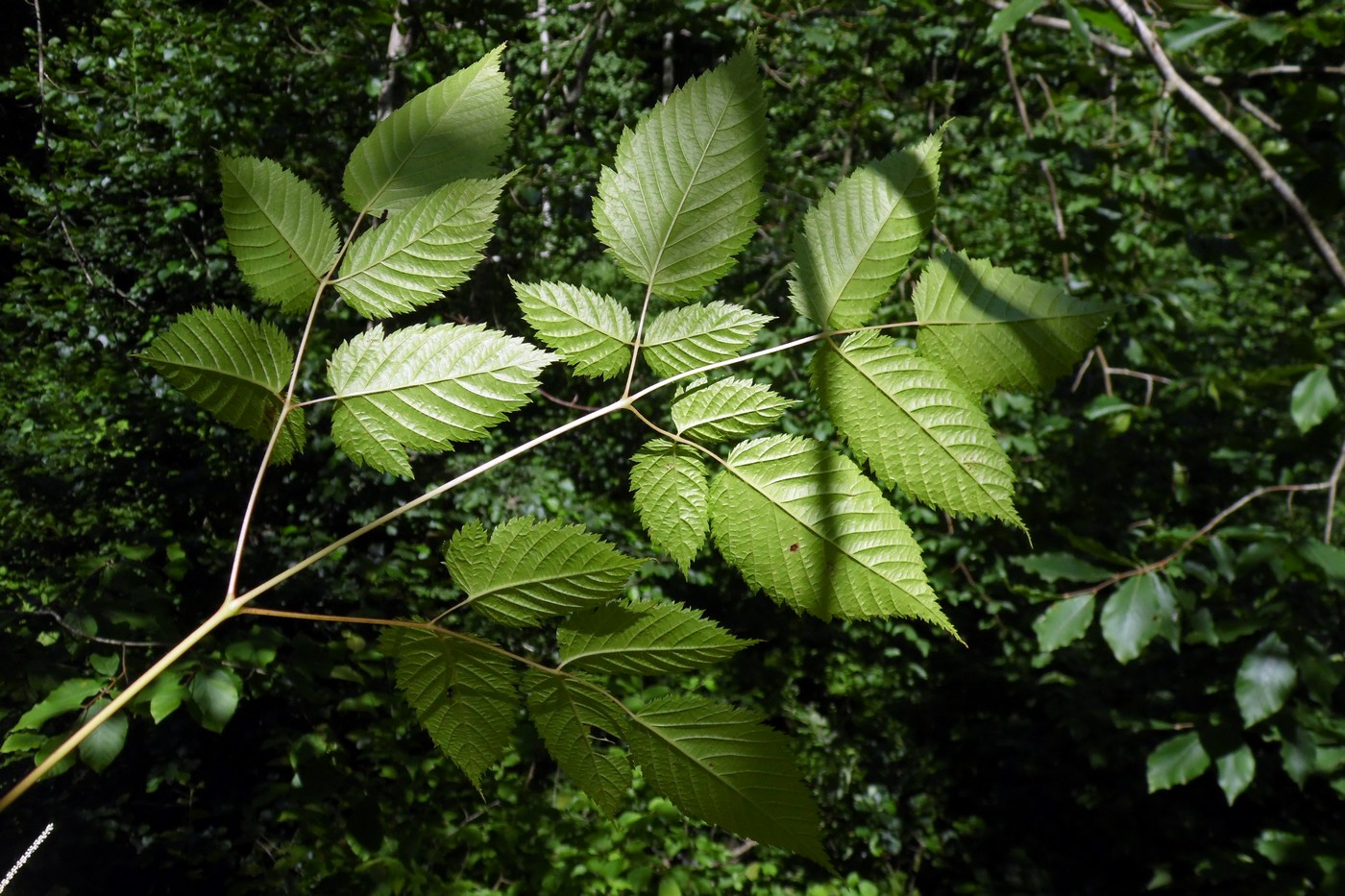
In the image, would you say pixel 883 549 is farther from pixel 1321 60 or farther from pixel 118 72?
pixel 118 72

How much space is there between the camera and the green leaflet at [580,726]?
1.15 feet

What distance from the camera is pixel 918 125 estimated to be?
4531 millimetres

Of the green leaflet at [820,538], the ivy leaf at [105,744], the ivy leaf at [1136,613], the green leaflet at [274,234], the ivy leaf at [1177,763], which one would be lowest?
the ivy leaf at [1177,763]

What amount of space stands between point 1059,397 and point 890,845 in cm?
201

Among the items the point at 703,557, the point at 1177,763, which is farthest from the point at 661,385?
the point at 703,557

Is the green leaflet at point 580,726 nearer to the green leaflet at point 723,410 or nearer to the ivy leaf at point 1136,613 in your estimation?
the green leaflet at point 723,410

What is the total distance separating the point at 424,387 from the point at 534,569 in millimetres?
87

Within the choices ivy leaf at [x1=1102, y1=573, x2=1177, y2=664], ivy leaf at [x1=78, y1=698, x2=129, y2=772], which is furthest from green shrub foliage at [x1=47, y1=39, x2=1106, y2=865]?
ivy leaf at [x1=1102, y1=573, x2=1177, y2=664]

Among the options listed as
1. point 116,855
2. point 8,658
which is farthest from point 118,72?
point 116,855

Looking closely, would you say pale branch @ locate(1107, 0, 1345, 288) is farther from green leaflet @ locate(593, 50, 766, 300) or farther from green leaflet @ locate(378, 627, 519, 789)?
green leaflet @ locate(378, 627, 519, 789)

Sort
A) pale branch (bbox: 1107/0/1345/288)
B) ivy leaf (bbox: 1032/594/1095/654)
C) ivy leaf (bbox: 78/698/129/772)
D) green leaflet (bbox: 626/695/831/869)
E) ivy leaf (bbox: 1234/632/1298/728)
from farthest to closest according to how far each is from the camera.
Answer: ivy leaf (bbox: 1032/594/1095/654) < ivy leaf (bbox: 1234/632/1298/728) < pale branch (bbox: 1107/0/1345/288) < ivy leaf (bbox: 78/698/129/772) < green leaflet (bbox: 626/695/831/869)

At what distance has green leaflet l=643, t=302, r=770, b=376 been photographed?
0.37m

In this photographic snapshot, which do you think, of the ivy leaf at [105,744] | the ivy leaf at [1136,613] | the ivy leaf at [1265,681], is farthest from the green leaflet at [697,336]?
the ivy leaf at [1265,681]

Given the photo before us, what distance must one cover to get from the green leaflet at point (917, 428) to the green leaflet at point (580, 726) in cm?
14
